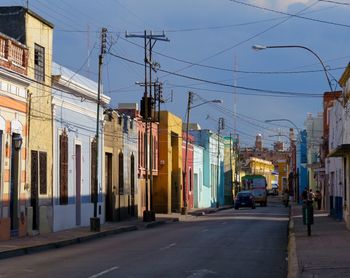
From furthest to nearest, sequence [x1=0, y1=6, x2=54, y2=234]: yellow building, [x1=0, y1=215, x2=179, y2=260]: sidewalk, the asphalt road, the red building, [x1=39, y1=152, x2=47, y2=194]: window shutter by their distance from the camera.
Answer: the red building < [x1=39, y1=152, x2=47, y2=194]: window shutter < [x1=0, y1=6, x2=54, y2=234]: yellow building < [x1=0, y1=215, x2=179, y2=260]: sidewalk < the asphalt road

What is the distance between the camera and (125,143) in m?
44.4

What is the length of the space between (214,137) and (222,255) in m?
68.4

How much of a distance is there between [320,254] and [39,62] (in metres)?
15.5

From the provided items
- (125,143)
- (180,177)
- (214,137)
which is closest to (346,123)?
(125,143)

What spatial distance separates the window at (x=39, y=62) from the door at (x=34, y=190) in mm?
3087

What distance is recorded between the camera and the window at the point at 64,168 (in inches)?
1247

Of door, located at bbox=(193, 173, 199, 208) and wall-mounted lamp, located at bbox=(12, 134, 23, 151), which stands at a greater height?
wall-mounted lamp, located at bbox=(12, 134, 23, 151)

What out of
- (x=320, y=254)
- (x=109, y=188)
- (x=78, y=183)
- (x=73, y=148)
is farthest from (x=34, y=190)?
(x=320, y=254)

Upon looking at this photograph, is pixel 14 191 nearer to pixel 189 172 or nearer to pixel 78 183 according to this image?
pixel 78 183

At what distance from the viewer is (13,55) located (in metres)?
26.2

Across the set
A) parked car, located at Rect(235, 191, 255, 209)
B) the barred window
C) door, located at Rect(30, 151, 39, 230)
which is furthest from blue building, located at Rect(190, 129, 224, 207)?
the barred window

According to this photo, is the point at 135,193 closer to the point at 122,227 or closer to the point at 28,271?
the point at 122,227

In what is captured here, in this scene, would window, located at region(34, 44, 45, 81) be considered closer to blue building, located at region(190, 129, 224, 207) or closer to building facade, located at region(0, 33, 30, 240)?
building facade, located at region(0, 33, 30, 240)

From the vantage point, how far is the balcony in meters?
25.1
